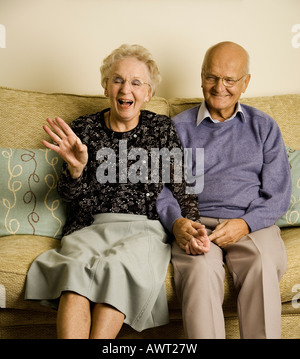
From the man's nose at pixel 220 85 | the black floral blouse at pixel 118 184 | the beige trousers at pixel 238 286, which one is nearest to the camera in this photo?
the beige trousers at pixel 238 286

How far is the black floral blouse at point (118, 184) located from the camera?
1.81 m

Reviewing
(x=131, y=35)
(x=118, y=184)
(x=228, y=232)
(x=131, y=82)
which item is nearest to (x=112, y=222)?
(x=118, y=184)

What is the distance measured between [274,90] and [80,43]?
1134mm

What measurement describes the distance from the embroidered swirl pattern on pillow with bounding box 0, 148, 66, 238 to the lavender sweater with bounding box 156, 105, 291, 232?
1.57 ft

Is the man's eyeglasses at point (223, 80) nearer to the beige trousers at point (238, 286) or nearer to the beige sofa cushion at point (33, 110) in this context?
the beige sofa cushion at point (33, 110)

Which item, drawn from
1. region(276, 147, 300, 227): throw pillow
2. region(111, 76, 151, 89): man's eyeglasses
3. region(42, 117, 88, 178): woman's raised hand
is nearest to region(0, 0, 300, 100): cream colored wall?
region(111, 76, 151, 89): man's eyeglasses

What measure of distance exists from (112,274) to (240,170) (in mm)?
755

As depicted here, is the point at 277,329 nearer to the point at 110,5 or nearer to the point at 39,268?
the point at 39,268

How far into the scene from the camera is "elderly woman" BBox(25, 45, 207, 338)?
145cm

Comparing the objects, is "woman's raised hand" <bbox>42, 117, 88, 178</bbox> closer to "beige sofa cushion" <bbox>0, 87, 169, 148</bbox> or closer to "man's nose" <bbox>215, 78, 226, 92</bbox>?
"beige sofa cushion" <bbox>0, 87, 169, 148</bbox>

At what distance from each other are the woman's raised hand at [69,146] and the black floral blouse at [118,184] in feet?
0.47

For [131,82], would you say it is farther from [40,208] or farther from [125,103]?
[40,208]

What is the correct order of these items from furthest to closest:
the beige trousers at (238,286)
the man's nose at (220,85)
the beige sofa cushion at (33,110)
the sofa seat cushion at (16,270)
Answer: the beige sofa cushion at (33,110), the man's nose at (220,85), the sofa seat cushion at (16,270), the beige trousers at (238,286)

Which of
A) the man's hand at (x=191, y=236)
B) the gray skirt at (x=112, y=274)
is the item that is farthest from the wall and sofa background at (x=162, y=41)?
the gray skirt at (x=112, y=274)
